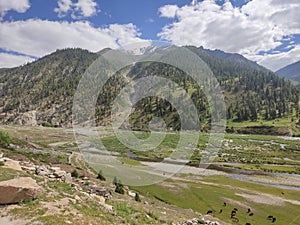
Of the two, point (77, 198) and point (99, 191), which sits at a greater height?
point (77, 198)

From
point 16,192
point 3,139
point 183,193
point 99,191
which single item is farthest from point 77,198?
point 3,139

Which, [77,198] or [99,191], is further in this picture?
[99,191]

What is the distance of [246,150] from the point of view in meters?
125

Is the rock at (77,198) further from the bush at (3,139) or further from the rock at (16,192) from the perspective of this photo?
the bush at (3,139)

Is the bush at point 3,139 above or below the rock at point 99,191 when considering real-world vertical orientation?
above

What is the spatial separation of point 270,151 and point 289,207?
8355 cm

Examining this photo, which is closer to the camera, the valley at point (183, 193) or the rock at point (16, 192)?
the rock at point (16, 192)

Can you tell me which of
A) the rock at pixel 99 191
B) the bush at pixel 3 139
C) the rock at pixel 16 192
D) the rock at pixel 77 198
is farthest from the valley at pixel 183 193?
the bush at pixel 3 139

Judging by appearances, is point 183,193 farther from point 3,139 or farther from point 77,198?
point 3,139

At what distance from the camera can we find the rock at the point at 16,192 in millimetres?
18688

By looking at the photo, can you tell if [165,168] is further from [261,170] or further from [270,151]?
[270,151]

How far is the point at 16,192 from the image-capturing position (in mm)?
18984

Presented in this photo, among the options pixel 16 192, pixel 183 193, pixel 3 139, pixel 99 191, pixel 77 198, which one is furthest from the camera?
pixel 3 139

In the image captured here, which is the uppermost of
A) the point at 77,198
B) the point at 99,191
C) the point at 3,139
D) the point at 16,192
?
the point at 16,192
